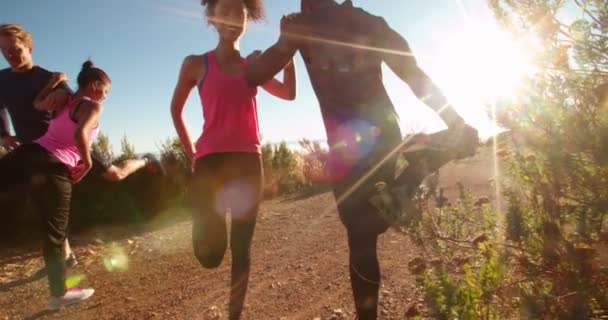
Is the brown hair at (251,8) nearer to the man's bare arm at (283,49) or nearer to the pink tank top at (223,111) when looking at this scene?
the pink tank top at (223,111)

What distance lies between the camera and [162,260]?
475 centimetres

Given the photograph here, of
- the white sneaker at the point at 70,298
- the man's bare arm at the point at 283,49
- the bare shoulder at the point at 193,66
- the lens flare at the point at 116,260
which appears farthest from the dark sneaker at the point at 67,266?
the man's bare arm at the point at 283,49

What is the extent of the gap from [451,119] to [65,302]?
3.48m

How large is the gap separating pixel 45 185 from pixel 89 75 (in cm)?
95

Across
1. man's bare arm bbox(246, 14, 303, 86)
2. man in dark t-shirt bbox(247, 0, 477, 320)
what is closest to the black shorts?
man in dark t-shirt bbox(247, 0, 477, 320)

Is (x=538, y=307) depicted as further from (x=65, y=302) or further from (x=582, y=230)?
(x=65, y=302)

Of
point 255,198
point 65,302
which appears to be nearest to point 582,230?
point 255,198

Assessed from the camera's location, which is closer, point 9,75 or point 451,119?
point 451,119

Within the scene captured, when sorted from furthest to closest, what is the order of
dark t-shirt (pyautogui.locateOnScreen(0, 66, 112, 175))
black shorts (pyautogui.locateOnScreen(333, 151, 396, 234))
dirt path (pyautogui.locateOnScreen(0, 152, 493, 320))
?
1. dark t-shirt (pyautogui.locateOnScreen(0, 66, 112, 175))
2. dirt path (pyautogui.locateOnScreen(0, 152, 493, 320))
3. black shorts (pyautogui.locateOnScreen(333, 151, 396, 234))

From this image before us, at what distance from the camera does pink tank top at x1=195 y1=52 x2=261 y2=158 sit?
2482 mm

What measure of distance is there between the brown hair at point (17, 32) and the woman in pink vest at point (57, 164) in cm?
64

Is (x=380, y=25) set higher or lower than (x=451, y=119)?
higher

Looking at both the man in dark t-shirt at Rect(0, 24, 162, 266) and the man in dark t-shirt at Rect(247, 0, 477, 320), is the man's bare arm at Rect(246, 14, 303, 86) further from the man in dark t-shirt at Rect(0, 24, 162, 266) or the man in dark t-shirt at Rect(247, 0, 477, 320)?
the man in dark t-shirt at Rect(0, 24, 162, 266)

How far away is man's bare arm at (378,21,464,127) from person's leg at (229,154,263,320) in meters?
1.22
